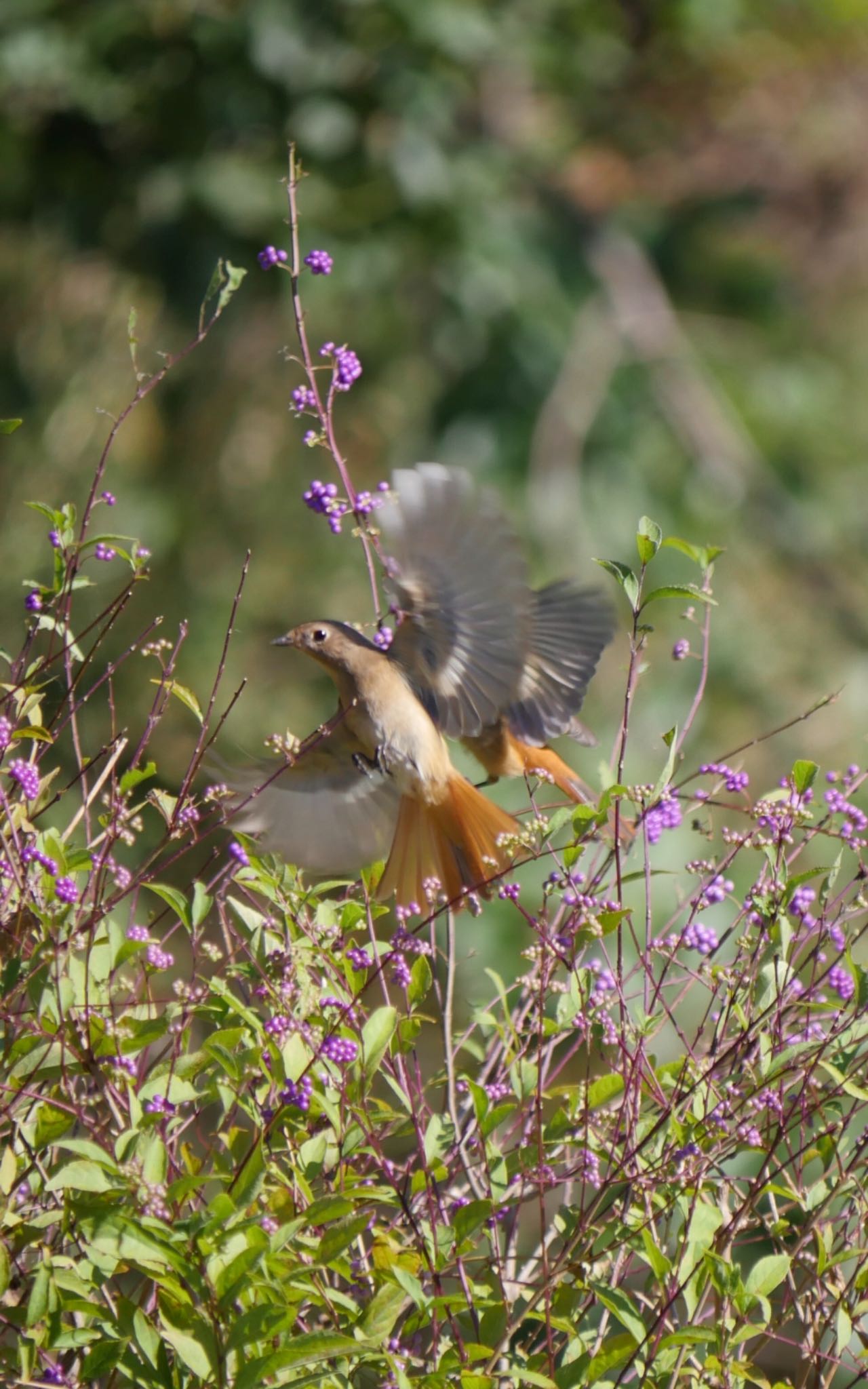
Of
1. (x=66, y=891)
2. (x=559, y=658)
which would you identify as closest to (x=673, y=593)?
(x=66, y=891)

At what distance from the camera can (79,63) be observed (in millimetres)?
4191

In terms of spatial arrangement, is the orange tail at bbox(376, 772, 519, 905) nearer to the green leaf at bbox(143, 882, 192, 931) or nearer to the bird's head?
the bird's head

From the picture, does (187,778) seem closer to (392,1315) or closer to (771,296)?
(392,1315)

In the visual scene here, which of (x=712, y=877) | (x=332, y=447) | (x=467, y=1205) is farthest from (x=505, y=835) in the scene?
(x=332, y=447)

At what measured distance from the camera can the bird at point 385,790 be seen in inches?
76.1

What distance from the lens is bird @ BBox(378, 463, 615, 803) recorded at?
5.53 feet

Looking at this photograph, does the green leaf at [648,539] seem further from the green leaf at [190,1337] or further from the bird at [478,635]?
the green leaf at [190,1337]

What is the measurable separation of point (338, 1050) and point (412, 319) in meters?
3.60

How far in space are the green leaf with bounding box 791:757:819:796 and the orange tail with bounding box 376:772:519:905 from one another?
0.61 m

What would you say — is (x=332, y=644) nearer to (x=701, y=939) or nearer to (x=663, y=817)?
(x=663, y=817)

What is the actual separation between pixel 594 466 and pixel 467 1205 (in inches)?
133

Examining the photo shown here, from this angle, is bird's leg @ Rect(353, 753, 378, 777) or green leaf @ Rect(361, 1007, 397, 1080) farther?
bird's leg @ Rect(353, 753, 378, 777)

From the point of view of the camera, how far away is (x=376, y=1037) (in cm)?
122

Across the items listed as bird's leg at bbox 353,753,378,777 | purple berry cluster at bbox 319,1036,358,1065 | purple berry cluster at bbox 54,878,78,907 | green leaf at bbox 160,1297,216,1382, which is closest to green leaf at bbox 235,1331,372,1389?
green leaf at bbox 160,1297,216,1382
